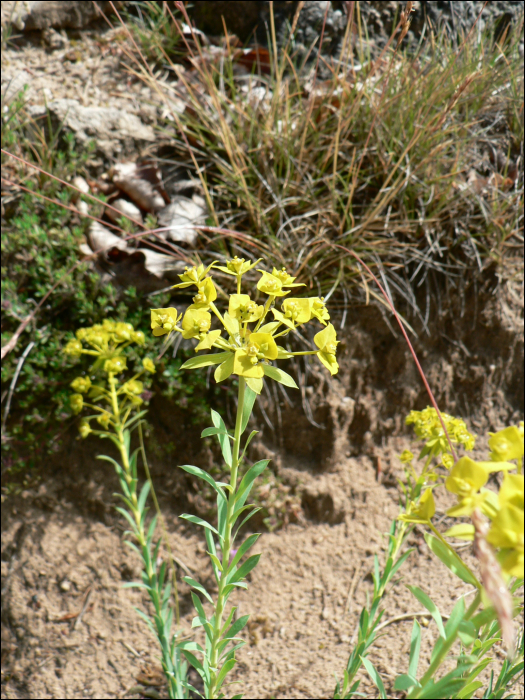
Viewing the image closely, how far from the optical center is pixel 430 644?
1947mm

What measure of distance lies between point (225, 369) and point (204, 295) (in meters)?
0.17

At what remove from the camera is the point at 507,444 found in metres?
0.70

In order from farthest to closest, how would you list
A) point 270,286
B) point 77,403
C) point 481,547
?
point 77,403 < point 270,286 < point 481,547

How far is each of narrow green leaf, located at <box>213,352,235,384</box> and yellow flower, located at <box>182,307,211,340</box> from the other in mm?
67

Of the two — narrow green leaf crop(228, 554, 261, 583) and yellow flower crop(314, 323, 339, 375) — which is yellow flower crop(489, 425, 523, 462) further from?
narrow green leaf crop(228, 554, 261, 583)

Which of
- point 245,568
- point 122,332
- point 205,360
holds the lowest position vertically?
point 245,568

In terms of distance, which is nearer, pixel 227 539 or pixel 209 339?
pixel 209 339

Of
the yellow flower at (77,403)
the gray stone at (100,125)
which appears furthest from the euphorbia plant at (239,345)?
the gray stone at (100,125)

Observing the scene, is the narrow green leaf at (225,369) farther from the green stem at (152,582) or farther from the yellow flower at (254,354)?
the green stem at (152,582)

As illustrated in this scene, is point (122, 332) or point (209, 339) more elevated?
point (209, 339)

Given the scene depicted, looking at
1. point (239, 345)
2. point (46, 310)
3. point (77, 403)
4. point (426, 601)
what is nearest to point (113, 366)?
point (77, 403)

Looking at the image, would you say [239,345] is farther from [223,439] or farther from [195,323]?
[223,439]

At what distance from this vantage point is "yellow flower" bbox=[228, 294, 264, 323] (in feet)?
3.08

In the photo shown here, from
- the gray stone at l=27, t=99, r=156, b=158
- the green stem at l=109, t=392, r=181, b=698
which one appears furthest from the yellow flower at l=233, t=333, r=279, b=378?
the gray stone at l=27, t=99, r=156, b=158
